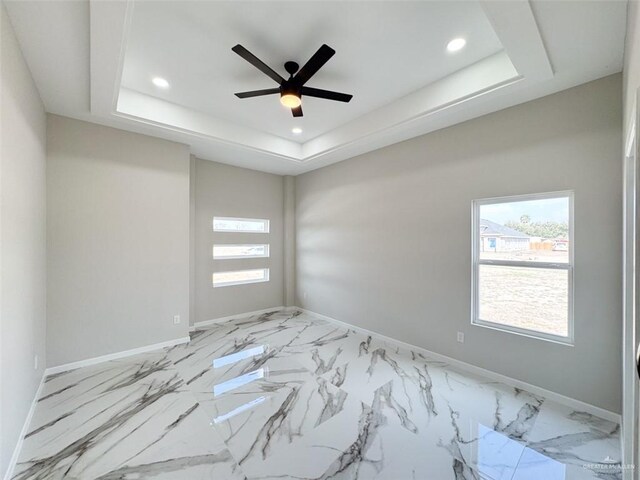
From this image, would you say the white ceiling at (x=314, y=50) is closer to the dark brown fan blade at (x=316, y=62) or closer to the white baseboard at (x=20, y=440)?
the dark brown fan blade at (x=316, y=62)

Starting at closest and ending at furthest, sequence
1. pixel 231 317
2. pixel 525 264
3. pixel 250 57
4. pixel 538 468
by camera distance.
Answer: pixel 538 468 < pixel 250 57 < pixel 525 264 < pixel 231 317

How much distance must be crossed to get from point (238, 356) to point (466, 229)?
127 inches

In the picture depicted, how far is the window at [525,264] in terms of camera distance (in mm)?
2514

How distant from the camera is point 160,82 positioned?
2.90m

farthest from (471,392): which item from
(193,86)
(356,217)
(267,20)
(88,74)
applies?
(88,74)

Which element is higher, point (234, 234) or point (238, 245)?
point (234, 234)

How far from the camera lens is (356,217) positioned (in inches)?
174

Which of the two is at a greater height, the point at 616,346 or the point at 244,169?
the point at 244,169

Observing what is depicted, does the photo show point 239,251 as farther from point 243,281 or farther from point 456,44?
point 456,44

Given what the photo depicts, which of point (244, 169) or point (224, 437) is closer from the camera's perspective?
point (224, 437)

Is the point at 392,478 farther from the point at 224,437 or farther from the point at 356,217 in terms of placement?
the point at 356,217

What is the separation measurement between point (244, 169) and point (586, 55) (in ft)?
15.4

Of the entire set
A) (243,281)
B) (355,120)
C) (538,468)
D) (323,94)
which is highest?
(355,120)

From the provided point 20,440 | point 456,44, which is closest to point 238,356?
point 20,440
